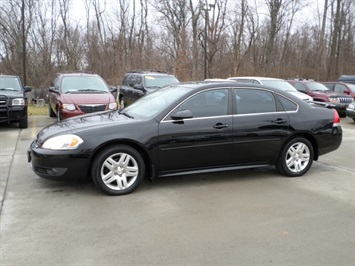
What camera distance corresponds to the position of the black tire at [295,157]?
19.1 feet

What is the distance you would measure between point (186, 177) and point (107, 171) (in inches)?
54.8

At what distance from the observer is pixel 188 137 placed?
16.9 ft

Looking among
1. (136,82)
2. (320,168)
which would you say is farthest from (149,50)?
(320,168)

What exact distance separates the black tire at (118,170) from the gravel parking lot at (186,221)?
0.47 ft

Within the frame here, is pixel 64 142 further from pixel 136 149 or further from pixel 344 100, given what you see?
pixel 344 100

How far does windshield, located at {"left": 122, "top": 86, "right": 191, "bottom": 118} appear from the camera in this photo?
5.32m

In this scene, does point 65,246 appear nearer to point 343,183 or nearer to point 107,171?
point 107,171

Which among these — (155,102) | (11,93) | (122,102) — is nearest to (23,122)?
(11,93)

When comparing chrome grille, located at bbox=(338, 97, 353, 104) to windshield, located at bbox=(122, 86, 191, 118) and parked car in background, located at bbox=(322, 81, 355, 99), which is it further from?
windshield, located at bbox=(122, 86, 191, 118)

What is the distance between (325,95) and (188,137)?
12339mm

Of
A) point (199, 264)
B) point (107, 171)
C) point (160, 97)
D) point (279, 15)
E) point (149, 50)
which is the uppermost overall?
point (279, 15)

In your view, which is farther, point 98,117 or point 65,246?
point 98,117

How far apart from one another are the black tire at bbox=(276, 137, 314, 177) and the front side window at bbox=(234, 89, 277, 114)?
2.17 feet

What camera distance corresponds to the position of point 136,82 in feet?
46.8
